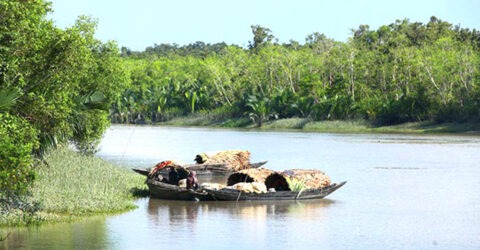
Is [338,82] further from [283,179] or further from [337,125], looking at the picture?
[283,179]

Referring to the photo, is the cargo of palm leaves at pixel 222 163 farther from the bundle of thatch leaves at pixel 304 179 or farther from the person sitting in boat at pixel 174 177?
the bundle of thatch leaves at pixel 304 179

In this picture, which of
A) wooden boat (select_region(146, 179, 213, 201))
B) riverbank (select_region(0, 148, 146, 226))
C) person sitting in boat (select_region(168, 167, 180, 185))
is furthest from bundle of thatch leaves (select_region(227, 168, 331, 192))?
riverbank (select_region(0, 148, 146, 226))

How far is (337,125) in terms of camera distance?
8200cm

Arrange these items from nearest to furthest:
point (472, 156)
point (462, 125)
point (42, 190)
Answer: point (42, 190)
point (472, 156)
point (462, 125)

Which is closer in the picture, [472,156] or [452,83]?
[472,156]

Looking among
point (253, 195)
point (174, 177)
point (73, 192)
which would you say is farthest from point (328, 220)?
point (73, 192)

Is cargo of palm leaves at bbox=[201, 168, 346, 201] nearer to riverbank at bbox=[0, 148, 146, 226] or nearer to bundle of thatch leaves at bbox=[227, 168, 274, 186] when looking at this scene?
bundle of thatch leaves at bbox=[227, 168, 274, 186]

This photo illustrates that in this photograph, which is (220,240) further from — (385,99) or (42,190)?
(385,99)

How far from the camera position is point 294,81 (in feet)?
308

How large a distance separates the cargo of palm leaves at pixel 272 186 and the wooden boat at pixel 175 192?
22 cm

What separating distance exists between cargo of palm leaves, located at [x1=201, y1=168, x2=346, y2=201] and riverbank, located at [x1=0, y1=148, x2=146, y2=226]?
2.85 meters

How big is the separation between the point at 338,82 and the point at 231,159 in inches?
1806

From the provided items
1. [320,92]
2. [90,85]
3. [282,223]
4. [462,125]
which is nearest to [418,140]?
[462,125]

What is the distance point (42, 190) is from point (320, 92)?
62.2 meters
